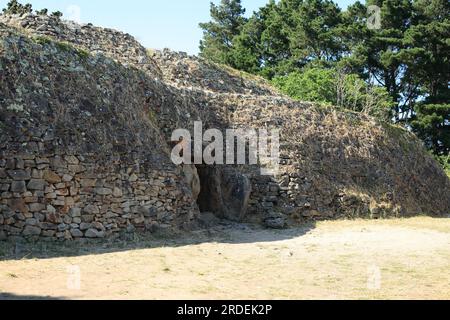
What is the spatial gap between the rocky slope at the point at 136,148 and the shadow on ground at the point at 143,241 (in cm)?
26

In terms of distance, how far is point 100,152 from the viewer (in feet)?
34.1

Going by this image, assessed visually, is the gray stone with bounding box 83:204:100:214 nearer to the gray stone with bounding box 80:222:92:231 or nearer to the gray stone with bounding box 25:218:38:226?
the gray stone with bounding box 80:222:92:231

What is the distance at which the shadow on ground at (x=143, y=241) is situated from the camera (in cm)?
873

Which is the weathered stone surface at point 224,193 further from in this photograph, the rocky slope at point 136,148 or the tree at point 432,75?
the tree at point 432,75

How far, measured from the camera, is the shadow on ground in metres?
8.73

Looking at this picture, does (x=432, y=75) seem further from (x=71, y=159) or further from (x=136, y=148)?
(x=71, y=159)

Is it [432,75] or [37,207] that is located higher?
[432,75]

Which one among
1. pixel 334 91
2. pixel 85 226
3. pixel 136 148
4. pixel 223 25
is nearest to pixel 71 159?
pixel 85 226

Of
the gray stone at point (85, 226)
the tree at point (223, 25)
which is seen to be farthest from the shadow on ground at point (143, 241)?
the tree at point (223, 25)

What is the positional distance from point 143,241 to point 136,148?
2.11m

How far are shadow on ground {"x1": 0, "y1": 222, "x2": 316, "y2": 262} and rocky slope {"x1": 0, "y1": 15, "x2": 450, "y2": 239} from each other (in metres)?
0.26

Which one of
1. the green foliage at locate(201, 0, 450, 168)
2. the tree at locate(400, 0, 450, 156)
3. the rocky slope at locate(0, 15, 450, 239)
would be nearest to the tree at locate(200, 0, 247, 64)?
the green foliage at locate(201, 0, 450, 168)

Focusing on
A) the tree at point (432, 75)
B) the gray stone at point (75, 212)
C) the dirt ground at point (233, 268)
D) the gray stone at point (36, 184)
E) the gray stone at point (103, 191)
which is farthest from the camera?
the tree at point (432, 75)

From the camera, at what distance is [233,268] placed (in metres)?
8.22
